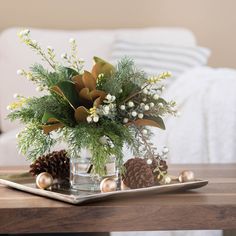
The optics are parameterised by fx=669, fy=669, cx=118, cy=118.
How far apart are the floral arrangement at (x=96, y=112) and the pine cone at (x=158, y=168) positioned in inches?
1.5

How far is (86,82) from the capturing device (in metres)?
1.32

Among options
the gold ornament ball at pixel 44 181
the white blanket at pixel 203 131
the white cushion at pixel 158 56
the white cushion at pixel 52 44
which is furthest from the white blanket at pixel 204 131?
the gold ornament ball at pixel 44 181

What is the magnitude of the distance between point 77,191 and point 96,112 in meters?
0.17

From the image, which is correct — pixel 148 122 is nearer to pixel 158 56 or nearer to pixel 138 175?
pixel 138 175

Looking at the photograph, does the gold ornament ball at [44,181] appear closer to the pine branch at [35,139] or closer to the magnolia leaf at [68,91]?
the pine branch at [35,139]

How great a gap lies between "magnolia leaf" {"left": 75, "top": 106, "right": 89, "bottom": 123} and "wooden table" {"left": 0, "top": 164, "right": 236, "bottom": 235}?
0.17 m

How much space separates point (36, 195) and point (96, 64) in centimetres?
29

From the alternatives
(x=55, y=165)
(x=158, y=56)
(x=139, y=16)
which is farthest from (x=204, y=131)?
(x=139, y=16)

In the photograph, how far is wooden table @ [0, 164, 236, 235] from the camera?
3.91ft

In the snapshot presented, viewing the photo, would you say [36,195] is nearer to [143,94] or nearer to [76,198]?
[76,198]

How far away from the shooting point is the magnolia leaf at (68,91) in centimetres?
129

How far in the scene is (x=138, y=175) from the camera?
1343 mm

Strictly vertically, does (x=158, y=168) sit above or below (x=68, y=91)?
below

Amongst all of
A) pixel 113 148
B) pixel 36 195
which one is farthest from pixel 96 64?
pixel 36 195
